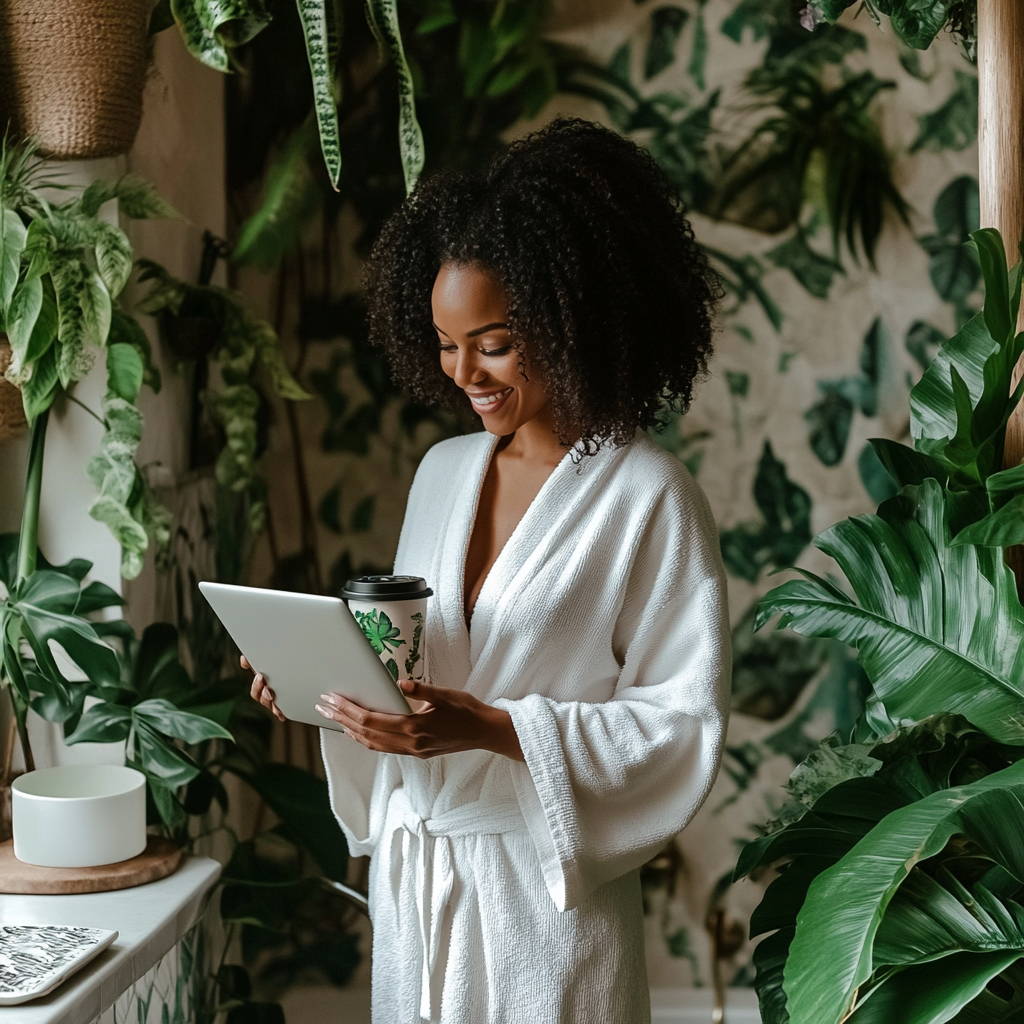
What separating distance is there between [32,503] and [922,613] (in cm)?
116

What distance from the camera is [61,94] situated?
4.84 feet

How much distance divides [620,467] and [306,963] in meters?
1.32

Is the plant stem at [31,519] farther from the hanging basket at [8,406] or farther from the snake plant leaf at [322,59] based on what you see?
the snake plant leaf at [322,59]

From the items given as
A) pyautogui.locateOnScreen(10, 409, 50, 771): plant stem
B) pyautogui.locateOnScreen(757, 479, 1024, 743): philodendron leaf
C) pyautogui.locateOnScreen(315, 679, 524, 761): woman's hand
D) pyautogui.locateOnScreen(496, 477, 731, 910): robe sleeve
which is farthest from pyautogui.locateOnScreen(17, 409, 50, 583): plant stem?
pyautogui.locateOnScreen(757, 479, 1024, 743): philodendron leaf

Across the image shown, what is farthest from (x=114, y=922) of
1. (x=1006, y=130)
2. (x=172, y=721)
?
(x=1006, y=130)

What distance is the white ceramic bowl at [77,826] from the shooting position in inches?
55.6

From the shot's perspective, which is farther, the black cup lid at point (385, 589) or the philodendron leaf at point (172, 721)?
the philodendron leaf at point (172, 721)

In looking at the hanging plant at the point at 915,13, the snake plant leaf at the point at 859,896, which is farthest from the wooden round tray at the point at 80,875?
the hanging plant at the point at 915,13

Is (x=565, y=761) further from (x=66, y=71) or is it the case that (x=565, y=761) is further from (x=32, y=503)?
(x=66, y=71)

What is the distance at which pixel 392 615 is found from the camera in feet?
3.92

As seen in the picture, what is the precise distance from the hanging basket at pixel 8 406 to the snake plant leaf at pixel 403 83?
572mm

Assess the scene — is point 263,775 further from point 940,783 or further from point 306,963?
point 940,783

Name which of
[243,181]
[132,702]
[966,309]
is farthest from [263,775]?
[966,309]

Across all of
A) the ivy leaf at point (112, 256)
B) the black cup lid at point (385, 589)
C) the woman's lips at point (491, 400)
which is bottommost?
the black cup lid at point (385, 589)
